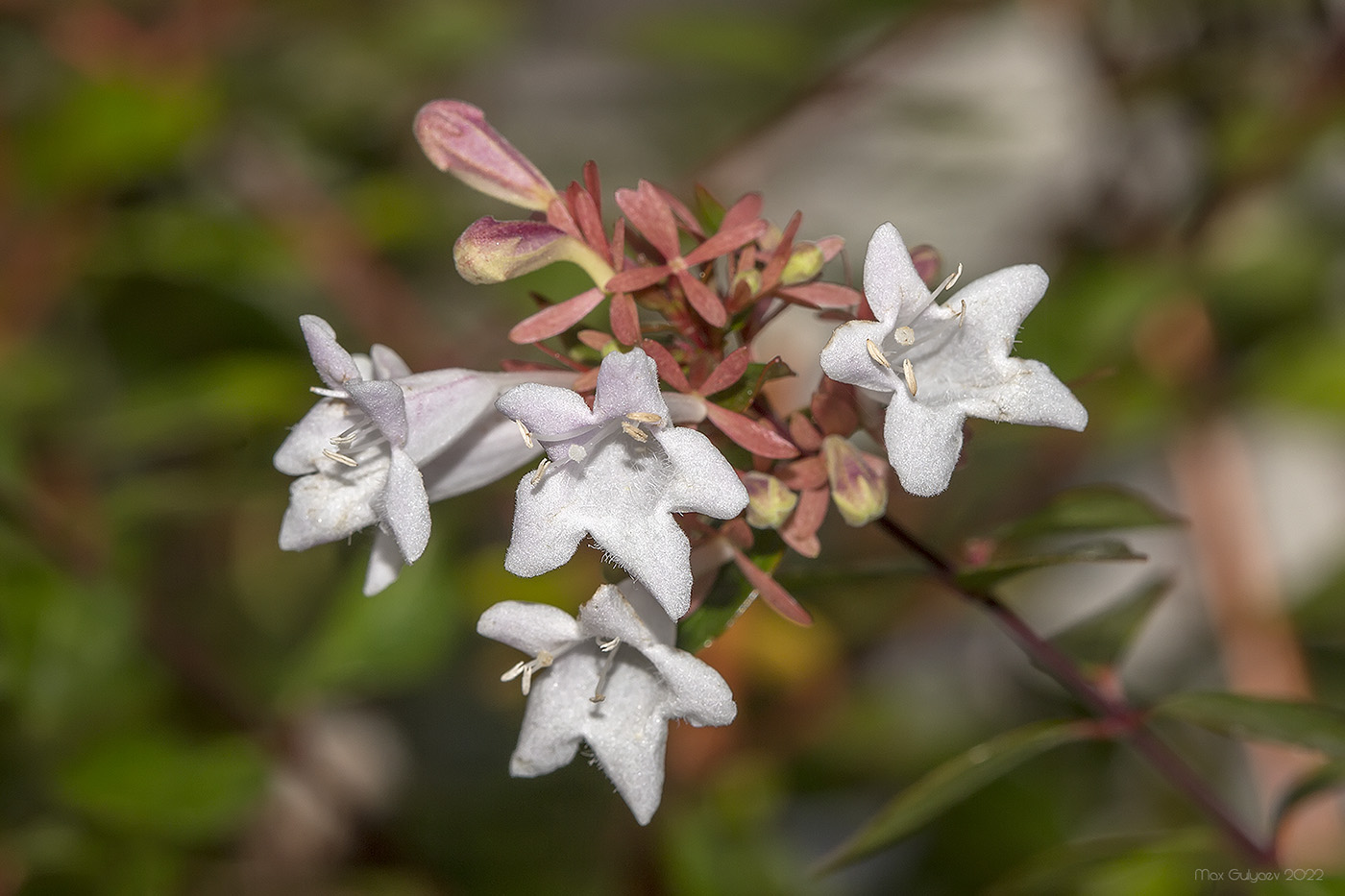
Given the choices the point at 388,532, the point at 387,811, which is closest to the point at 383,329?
the point at 387,811

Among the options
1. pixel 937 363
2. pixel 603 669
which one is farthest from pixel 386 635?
pixel 937 363

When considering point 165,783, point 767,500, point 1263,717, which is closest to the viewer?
point 767,500

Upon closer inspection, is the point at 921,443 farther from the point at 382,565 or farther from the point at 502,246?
the point at 382,565

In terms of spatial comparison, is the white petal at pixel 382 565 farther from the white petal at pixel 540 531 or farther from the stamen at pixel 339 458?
the white petal at pixel 540 531

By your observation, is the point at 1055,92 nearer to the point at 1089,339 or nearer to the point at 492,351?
A: the point at 1089,339

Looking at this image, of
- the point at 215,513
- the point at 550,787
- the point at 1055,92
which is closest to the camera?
the point at 550,787

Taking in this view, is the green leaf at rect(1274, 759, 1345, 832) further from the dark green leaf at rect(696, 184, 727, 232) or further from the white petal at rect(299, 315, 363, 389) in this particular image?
the white petal at rect(299, 315, 363, 389)

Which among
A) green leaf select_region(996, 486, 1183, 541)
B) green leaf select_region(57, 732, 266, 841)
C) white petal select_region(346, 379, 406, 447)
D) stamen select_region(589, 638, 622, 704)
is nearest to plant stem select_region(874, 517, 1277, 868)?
green leaf select_region(996, 486, 1183, 541)
